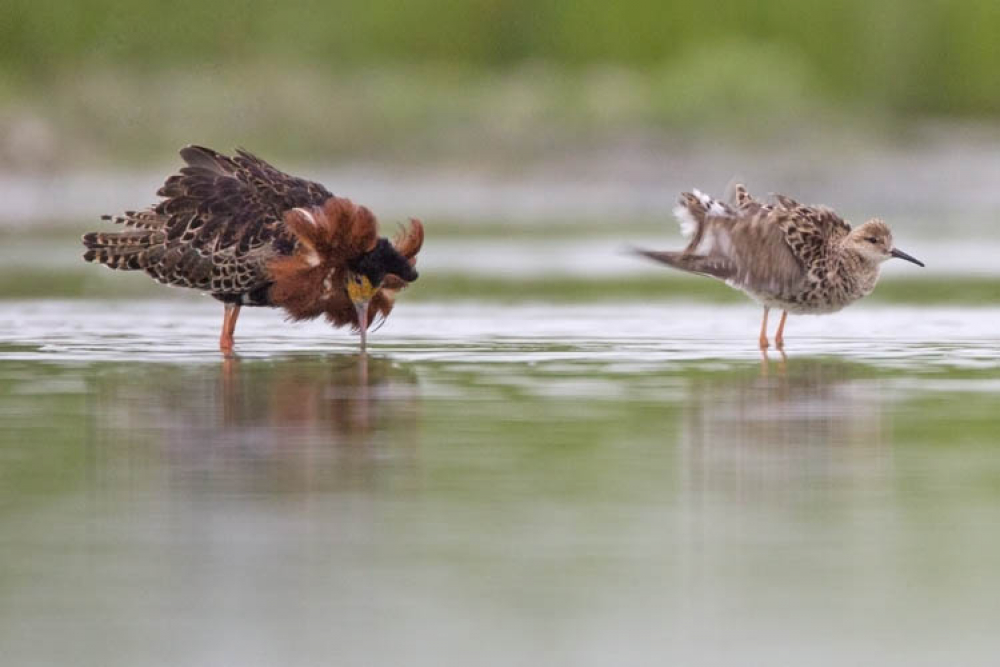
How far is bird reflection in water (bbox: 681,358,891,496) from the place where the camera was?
9.48 metres

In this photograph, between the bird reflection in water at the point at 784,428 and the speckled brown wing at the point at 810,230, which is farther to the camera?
the speckled brown wing at the point at 810,230

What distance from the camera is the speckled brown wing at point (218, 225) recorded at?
571 inches

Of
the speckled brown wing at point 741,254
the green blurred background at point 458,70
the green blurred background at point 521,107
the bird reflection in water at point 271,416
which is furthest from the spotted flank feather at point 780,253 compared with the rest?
the green blurred background at point 458,70

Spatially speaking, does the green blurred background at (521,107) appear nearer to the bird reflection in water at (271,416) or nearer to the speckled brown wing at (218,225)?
the speckled brown wing at (218,225)

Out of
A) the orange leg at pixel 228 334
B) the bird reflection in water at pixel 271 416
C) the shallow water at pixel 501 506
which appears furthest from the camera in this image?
the orange leg at pixel 228 334

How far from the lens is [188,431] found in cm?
1079

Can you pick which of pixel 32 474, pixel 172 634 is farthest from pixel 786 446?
pixel 172 634

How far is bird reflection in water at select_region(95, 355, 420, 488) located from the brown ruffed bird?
1.38 ft

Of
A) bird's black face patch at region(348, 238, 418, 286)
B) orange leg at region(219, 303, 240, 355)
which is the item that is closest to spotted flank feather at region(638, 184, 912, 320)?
bird's black face patch at region(348, 238, 418, 286)

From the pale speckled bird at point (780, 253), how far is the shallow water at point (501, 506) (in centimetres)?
48

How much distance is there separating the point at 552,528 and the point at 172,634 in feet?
6.18

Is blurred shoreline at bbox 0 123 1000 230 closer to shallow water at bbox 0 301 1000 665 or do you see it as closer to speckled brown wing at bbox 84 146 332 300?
speckled brown wing at bbox 84 146 332 300

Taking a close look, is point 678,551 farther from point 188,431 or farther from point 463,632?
point 188,431

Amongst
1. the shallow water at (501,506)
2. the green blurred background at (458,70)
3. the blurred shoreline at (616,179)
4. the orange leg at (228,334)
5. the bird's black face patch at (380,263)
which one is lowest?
the shallow water at (501,506)
